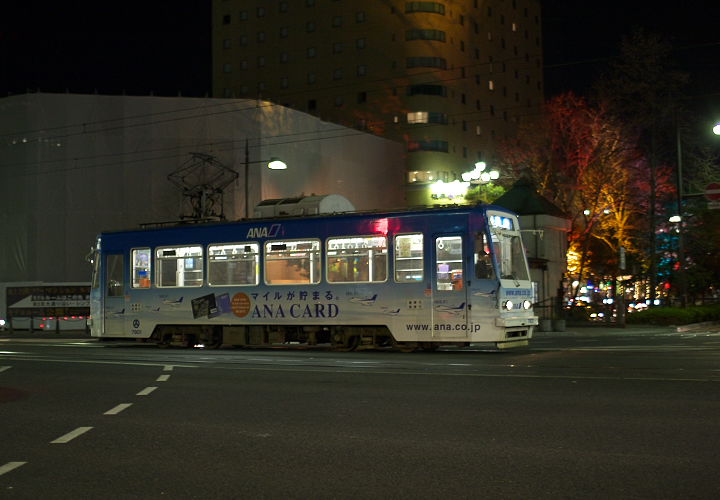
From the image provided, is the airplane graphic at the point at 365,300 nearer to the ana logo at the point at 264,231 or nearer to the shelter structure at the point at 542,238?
the ana logo at the point at 264,231

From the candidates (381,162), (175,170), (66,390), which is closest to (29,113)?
(175,170)

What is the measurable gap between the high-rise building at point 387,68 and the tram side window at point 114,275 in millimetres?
54237

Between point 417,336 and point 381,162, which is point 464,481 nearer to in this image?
point 417,336

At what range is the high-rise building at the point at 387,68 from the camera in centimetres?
8081

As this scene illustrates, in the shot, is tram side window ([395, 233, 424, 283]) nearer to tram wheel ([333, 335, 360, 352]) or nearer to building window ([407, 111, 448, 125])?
tram wheel ([333, 335, 360, 352])

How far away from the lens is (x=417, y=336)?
1908cm

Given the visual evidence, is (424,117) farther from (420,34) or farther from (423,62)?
(420,34)

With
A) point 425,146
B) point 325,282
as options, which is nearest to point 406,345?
point 325,282

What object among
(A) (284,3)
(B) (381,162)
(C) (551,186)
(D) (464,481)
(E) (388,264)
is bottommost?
(D) (464,481)

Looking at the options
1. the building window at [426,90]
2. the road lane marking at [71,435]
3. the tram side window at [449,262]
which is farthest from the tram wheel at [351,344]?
the building window at [426,90]

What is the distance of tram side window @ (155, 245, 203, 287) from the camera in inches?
891

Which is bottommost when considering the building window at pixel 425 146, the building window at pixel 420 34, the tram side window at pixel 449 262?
the tram side window at pixel 449 262

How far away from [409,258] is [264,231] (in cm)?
437

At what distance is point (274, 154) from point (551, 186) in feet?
58.3
